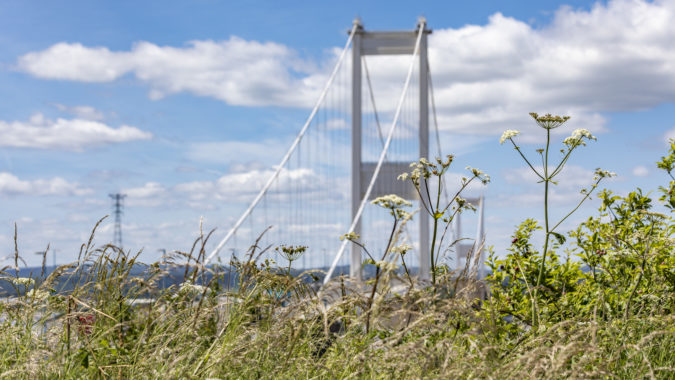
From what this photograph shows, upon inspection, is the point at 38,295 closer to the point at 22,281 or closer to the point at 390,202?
the point at 22,281

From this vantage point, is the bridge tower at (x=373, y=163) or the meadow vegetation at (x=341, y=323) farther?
the bridge tower at (x=373, y=163)

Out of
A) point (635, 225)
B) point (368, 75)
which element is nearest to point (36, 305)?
point (635, 225)

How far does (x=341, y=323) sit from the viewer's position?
101 inches

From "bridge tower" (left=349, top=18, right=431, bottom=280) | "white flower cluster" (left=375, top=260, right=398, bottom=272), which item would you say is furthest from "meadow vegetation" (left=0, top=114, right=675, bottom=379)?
"bridge tower" (left=349, top=18, right=431, bottom=280)

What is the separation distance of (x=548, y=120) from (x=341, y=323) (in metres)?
1.13

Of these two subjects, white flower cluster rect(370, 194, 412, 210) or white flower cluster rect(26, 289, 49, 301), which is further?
white flower cluster rect(26, 289, 49, 301)

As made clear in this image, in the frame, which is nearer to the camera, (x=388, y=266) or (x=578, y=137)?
(x=388, y=266)

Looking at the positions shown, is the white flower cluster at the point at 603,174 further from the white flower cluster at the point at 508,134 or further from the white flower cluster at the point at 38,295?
the white flower cluster at the point at 38,295

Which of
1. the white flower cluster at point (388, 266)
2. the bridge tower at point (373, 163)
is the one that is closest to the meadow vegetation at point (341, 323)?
the white flower cluster at point (388, 266)

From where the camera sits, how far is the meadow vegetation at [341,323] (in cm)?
186

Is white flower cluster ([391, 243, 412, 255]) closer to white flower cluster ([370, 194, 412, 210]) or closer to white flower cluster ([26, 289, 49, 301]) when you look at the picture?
white flower cluster ([370, 194, 412, 210])

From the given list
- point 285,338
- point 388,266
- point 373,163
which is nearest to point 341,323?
point 285,338

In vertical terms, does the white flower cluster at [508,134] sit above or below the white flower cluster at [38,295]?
above

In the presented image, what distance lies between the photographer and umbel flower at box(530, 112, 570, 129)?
2.52 metres
